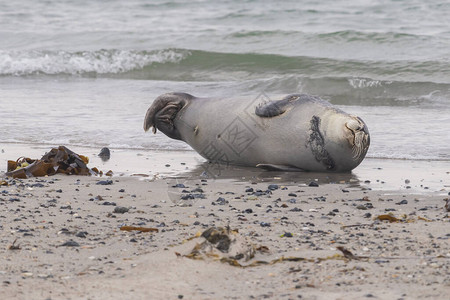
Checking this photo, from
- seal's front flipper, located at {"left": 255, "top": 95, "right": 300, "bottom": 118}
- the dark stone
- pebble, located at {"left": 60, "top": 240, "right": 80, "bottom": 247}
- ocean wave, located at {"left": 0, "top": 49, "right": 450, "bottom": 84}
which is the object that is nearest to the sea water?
ocean wave, located at {"left": 0, "top": 49, "right": 450, "bottom": 84}

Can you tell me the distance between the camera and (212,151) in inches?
271

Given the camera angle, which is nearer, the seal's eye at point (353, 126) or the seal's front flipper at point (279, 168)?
the seal's eye at point (353, 126)

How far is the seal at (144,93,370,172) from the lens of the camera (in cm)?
630

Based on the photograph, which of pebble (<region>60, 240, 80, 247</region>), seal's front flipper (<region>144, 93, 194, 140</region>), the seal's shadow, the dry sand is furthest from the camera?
seal's front flipper (<region>144, 93, 194, 140</region>)

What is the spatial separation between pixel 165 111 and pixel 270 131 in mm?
1091

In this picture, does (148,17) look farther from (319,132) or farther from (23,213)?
(23,213)

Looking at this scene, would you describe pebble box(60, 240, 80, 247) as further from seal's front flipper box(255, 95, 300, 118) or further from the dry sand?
seal's front flipper box(255, 95, 300, 118)

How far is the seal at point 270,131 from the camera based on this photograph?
6.30 meters

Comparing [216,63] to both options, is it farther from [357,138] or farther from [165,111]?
[357,138]

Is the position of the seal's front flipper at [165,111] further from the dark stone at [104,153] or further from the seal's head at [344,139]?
the seal's head at [344,139]

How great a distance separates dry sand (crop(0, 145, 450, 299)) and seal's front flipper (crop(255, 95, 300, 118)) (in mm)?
501

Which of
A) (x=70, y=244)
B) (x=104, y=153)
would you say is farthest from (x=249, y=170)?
(x=70, y=244)

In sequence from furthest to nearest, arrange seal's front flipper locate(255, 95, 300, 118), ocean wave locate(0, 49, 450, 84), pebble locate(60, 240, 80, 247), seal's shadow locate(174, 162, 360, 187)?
ocean wave locate(0, 49, 450, 84) → seal's front flipper locate(255, 95, 300, 118) → seal's shadow locate(174, 162, 360, 187) → pebble locate(60, 240, 80, 247)

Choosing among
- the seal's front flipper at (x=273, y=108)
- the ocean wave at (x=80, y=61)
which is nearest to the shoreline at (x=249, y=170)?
the seal's front flipper at (x=273, y=108)
